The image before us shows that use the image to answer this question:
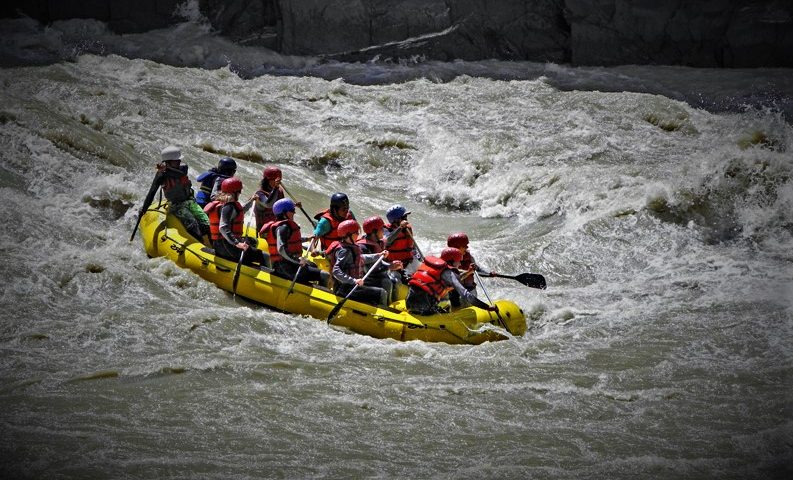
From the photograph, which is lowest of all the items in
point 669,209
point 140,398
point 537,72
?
point 140,398

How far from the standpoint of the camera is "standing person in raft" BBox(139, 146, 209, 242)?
9703mm

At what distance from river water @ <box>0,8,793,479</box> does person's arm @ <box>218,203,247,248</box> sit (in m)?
0.53

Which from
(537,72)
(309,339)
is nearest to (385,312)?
(309,339)

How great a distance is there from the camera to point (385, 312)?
316 inches

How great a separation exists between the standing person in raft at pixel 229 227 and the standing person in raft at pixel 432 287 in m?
1.84

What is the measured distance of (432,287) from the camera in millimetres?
7926

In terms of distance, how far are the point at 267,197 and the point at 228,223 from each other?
0.68 m

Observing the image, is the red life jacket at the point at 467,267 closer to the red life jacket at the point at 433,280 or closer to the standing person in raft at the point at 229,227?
the red life jacket at the point at 433,280

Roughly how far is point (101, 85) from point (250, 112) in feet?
8.06

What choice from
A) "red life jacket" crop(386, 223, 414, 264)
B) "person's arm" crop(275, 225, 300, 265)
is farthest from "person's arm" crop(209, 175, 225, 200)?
"red life jacket" crop(386, 223, 414, 264)

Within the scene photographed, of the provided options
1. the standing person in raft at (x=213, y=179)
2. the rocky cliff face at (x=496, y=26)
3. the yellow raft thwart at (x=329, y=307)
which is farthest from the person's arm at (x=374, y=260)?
the rocky cliff face at (x=496, y=26)

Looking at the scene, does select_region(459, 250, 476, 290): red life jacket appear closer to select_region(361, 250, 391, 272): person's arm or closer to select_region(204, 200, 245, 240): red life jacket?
select_region(361, 250, 391, 272): person's arm

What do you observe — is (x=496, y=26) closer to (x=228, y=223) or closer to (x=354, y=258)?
(x=228, y=223)

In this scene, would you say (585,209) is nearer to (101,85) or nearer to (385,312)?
(385,312)
